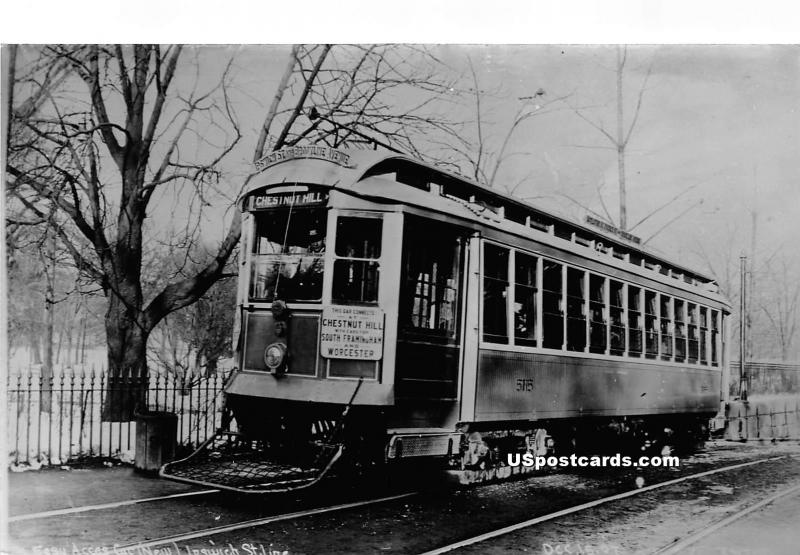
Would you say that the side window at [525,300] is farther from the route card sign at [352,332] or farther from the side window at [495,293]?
the route card sign at [352,332]

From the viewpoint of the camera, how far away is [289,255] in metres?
6.07

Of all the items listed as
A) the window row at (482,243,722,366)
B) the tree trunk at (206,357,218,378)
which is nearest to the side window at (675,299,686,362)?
the window row at (482,243,722,366)

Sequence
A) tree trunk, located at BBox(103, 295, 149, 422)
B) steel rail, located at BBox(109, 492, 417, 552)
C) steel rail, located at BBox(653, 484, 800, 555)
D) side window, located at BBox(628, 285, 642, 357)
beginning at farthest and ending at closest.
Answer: side window, located at BBox(628, 285, 642, 357)
tree trunk, located at BBox(103, 295, 149, 422)
steel rail, located at BBox(653, 484, 800, 555)
steel rail, located at BBox(109, 492, 417, 552)

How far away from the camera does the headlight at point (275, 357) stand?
5852mm

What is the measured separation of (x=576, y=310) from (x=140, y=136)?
16.2ft

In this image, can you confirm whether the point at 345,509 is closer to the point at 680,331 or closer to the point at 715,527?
the point at 715,527

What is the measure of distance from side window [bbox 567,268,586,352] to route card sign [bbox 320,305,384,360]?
262cm

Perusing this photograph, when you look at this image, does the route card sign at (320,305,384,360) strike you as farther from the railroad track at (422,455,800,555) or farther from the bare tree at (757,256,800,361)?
the bare tree at (757,256,800,361)

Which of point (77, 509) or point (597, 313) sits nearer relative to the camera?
point (77, 509)

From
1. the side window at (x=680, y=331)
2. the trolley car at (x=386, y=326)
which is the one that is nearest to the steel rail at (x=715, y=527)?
the trolley car at (x=386, y=326)

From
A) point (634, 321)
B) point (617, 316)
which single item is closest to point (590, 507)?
point (617, 316)

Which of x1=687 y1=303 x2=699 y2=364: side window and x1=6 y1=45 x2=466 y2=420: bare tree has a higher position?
x1=6 y1=45 x2=466 y2=420: bare tree

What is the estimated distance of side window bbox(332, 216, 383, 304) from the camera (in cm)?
589

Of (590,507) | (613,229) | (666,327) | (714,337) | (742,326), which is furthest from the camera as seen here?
(714,337)
